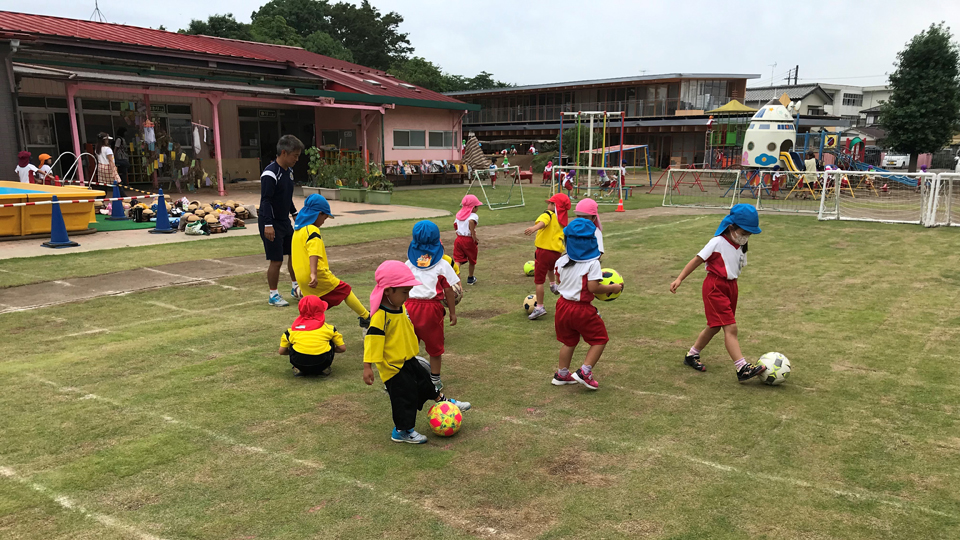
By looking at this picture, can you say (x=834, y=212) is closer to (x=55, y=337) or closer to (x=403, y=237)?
(x=403, y=237)

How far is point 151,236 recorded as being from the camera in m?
13.6

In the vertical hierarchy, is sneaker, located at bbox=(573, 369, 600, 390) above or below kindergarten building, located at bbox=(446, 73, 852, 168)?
below

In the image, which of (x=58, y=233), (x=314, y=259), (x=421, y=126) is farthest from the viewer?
(x=421, y=126)

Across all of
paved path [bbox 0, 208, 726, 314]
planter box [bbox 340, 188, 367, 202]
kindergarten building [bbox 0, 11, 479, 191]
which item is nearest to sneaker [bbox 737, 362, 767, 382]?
paved path [bbox 0, 208, 726, 314]

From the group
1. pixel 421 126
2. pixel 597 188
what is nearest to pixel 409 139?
pixel 421 126

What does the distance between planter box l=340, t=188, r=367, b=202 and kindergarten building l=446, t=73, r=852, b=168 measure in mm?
24701

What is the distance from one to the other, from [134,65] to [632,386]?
2165 cm

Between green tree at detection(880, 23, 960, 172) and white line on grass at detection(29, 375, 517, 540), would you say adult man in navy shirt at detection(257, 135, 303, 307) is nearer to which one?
white line on grass at detection(29, 375, 517, 540)

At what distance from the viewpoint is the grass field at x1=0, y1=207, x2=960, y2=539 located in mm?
3504

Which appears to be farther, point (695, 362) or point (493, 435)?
point (695, 362)

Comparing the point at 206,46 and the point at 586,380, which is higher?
the point at 206,46

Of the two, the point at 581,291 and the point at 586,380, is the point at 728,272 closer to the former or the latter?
the point at 581,291

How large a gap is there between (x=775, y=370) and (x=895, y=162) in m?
51.3

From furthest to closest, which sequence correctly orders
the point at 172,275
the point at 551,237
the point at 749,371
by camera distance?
the point at 172,275 < the point at 551,237 < the point at 749,371
